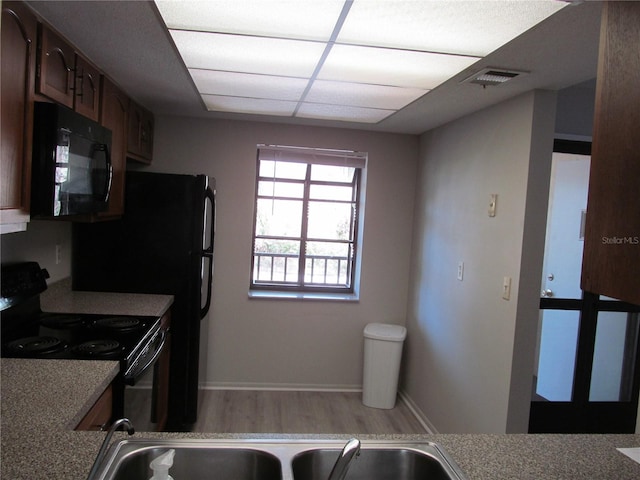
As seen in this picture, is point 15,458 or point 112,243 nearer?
point 15,458

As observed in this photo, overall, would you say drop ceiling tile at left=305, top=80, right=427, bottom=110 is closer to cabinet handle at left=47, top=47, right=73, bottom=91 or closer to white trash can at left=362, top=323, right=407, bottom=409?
cabinet handle at left=47, top=47, right=73, bottom=91

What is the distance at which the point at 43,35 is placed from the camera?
1.77m

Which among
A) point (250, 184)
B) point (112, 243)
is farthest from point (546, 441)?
point (250, 184)

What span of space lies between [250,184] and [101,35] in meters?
2.09

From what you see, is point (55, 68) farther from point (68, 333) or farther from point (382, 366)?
point (382, 366)

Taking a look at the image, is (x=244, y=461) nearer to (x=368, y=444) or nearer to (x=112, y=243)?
(x=368, y=444)

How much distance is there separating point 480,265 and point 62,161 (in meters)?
2.24

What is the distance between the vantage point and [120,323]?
7.73 feet

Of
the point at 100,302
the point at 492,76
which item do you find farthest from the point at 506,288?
the point at 100,302

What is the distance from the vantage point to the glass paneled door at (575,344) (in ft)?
10.4

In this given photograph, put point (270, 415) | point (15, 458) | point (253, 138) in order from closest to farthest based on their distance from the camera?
point (15, 458) → point (270, 415) → point (253, 138)

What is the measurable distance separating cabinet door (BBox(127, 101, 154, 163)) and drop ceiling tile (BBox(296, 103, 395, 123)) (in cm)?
110

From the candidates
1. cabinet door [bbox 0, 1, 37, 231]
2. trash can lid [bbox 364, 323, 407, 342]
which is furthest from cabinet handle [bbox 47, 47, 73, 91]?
trash can lid [bbox 364, 323, 407, 342]

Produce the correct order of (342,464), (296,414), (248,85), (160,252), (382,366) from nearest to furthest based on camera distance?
(342,464) < (248,85) < (160,252) < (296,414) < (382,366)
